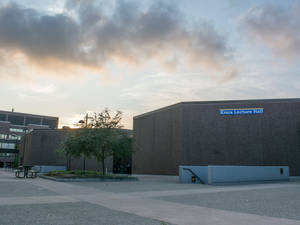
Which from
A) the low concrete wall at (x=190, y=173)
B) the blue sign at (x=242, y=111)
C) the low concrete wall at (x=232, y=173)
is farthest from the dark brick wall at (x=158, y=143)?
→ the low concrete wall at (x=232, y=173)

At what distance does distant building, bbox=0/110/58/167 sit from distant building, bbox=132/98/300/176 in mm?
80608

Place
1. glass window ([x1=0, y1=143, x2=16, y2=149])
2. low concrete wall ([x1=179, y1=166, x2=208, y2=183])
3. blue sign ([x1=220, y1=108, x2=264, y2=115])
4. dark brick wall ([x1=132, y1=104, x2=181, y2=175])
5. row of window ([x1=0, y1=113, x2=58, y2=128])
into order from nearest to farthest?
low concrete wall ([x1=179, y1=166, x2=208, y2=183])
blue sign ([x1=220, y1=108, x2=264, y2=115])
dark brick wall ([x1=132, y1=104, x2=181, y2=175])
glass window ([x1=0, y1=143, x2=16, y2=149])
row of window ([x1=0, y1=113, x2=58, y2=128])

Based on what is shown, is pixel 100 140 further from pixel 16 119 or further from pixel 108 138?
pixel 16 119

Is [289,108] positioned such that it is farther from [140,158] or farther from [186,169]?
[140,158]

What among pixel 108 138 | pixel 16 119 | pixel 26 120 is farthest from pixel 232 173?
pixel 26 120

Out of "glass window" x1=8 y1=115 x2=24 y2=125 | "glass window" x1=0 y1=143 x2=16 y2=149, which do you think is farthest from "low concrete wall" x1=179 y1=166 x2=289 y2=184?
"glass window" x1=8 y1=115 x2=24 y2=125

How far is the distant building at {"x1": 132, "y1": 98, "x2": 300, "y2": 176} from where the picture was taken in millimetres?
39156

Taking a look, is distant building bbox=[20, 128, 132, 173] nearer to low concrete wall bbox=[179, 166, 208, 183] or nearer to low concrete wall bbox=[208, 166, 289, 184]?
low concrete wall bbox=[179, 166, 208, 183]

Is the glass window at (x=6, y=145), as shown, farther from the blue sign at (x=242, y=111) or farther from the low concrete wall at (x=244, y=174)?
the low concrete wall at (x=244, y=174)

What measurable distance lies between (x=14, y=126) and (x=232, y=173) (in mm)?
123136

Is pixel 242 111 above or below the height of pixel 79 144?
above

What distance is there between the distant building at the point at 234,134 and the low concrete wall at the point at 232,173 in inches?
356

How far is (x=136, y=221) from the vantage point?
7.88 metres

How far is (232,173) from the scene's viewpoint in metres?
26.2
